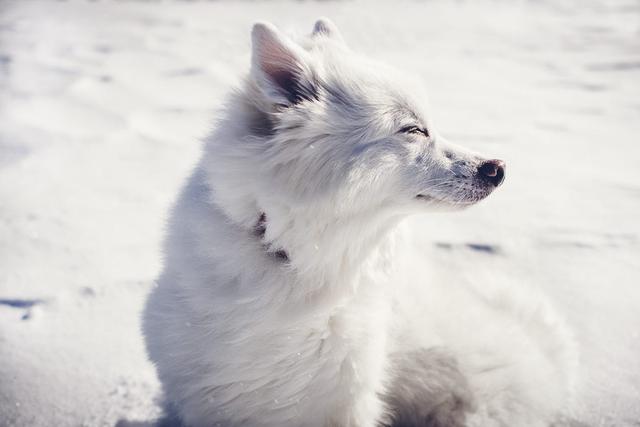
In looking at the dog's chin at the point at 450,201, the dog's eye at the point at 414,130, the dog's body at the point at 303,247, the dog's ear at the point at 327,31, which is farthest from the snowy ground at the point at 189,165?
the dog's eye at the point at 414,130

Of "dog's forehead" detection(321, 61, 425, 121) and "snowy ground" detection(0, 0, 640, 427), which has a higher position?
"dog's forehead" detection(321, 61, 425, 121)

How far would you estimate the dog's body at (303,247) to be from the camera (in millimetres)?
1609

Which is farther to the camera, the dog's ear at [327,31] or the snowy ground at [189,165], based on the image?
the snowy ground at [189,165]

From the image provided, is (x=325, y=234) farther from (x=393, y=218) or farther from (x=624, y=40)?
(x=624, y=40)

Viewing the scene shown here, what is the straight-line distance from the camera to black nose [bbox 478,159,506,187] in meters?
1.79

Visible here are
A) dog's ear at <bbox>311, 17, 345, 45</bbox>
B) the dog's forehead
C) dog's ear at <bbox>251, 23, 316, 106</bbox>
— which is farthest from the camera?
dog's ear at <bbox>311, 17, 345, 45</bbox>

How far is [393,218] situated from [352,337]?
41 cm

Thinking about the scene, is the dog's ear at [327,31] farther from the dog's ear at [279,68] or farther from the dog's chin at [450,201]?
the dog's chin at [450,201]

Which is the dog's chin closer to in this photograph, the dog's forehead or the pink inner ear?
the dog's forehead

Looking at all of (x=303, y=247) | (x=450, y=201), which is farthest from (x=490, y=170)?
(x=303, y=247)

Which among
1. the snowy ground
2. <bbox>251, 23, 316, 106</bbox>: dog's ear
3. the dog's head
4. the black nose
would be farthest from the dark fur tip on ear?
the black nose

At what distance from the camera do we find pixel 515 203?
3.56 metres

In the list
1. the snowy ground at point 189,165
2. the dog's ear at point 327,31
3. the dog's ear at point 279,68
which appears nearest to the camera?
the dog's ear at point 279,68

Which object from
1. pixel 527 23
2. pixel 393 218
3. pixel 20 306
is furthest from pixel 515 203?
pixel 527 23
